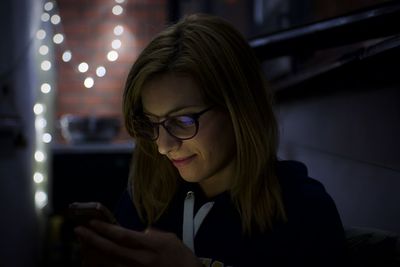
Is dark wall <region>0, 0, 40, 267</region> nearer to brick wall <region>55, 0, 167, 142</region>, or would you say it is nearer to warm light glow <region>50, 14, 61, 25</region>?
warm light glow <region>50, 14, 61, 25</region>

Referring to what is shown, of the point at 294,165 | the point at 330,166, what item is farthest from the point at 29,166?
the point at 294,165

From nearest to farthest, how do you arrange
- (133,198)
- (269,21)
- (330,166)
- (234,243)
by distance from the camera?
(234,243)
(133,198)
(330,166)
(269,21)

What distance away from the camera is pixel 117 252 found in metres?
0.84

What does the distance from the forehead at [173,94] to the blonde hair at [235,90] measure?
0.02 metres

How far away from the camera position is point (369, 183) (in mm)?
1387

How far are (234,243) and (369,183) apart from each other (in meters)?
0.46

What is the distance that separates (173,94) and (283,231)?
1.26ft

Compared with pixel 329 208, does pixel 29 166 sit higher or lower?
lower

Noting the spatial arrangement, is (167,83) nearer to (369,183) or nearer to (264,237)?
(264,237)

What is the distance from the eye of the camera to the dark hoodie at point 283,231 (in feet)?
3.48

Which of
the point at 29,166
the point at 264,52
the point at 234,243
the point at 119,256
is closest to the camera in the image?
the point at 119,256

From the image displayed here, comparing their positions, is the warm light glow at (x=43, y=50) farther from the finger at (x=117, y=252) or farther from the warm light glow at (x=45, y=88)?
the finger at (x=117, y=252)

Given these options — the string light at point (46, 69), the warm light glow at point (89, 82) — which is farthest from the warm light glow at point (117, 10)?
the warm light glow at point (89, 82)

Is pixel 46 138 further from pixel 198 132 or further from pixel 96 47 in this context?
pixel 198 132
